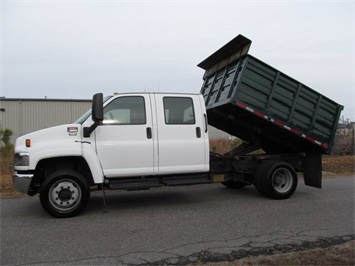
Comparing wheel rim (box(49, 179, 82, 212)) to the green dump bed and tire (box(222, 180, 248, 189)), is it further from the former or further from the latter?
tire (box(222, 180, 248, 189))

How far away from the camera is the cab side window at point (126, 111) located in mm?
7379

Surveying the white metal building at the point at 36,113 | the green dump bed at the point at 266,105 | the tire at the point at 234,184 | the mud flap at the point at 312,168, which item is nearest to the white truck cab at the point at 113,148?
the green dump bed at the point at 266,105

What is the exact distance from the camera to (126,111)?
7.54 m

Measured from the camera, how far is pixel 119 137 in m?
7.32

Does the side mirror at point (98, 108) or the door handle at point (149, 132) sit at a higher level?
the side mirror at point (98, 108)

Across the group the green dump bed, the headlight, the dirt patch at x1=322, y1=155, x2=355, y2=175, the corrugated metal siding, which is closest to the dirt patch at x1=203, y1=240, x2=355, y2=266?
the green dump bed

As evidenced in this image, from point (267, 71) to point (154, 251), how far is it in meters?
5.10

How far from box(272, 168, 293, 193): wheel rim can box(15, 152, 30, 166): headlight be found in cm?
521

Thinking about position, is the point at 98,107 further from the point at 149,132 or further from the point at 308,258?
the point at 308,258

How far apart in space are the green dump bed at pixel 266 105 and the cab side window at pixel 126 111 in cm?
187

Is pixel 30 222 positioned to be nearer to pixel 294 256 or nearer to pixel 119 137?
pixel 119 137

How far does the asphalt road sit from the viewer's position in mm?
4988

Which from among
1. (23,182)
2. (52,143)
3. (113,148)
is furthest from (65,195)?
(113,148)

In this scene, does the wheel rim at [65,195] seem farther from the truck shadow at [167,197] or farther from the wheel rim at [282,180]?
the wheel rim at [282,180]
